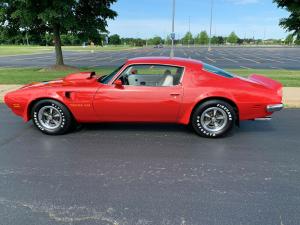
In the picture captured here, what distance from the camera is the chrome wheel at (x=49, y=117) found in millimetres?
5113

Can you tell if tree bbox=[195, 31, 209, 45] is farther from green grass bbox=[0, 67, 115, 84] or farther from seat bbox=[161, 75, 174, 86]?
seat bbox=[161, 75, 174, 86]

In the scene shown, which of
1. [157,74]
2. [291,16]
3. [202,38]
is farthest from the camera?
[202,38]

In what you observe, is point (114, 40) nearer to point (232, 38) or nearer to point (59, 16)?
point (232, 38)

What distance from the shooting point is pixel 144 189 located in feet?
10.7

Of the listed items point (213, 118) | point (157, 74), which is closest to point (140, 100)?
point (157, 74)

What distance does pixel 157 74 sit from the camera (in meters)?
5.56

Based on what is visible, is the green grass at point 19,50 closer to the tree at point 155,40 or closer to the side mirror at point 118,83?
the side mirror at point 118,83

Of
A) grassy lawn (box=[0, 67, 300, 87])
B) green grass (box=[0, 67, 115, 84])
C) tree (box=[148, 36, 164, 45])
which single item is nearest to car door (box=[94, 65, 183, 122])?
grassy lawn (box=[0, 67, 300, 87])

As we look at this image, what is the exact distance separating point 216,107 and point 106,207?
2.77 meters

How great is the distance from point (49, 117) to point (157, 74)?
82.9 inches

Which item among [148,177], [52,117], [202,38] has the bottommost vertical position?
[148,177]

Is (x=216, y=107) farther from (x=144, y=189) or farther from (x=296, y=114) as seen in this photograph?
(x=296, y=114)

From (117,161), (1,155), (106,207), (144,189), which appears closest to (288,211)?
(144,189)

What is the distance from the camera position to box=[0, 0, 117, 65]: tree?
15445 millimetres
